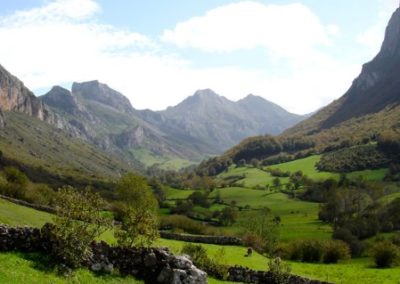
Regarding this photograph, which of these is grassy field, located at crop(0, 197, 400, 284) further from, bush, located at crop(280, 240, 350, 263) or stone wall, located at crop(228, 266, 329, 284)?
bush, located at crop(280, 240, 350, 263)

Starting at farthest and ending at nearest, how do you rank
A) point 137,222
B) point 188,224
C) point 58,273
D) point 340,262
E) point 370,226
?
point 370,226
point 188,224
point 340,262
point 137,222
point 58,273

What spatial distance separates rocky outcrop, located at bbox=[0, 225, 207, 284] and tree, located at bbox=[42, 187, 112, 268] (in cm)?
83

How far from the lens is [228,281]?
45688 millimetres

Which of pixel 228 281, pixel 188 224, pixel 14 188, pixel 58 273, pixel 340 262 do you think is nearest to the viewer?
pixel 58 273

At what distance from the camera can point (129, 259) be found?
Result: 3416 cm

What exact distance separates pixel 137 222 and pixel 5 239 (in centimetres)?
1107

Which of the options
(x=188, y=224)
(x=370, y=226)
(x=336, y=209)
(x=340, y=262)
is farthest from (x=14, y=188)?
(x=336, y=209)

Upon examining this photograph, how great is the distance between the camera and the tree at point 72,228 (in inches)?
1222

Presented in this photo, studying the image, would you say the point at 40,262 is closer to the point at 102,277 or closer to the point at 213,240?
the point at 102,277

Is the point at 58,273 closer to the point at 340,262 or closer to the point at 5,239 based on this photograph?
the point at 5,239

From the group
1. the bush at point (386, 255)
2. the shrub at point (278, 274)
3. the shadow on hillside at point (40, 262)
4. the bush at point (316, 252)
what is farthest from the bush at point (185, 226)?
the shadow on hillside at point (40, 262)

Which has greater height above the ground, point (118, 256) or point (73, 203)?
point (73, 203)

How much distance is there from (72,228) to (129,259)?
4.74 meters

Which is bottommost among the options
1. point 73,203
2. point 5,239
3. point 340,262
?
point 340,262
